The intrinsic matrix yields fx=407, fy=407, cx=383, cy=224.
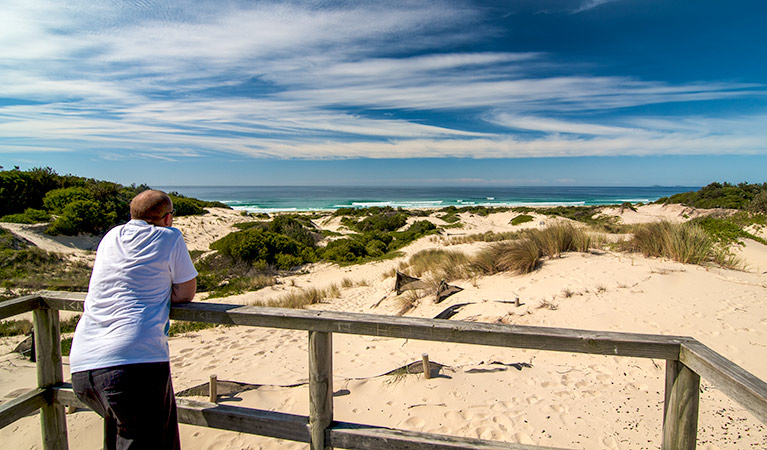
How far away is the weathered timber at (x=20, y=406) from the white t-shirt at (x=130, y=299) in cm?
86

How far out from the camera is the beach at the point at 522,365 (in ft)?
12.7

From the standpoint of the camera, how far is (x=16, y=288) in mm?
10094

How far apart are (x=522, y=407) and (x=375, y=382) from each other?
1.69m

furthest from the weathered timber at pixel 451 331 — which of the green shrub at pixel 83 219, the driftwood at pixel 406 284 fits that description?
the green shrub at pixel 83 219

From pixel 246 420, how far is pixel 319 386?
535 mm

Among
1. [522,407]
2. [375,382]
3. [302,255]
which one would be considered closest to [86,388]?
[375,382]

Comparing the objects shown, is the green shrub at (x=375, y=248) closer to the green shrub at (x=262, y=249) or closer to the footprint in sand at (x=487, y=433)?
the green shrub at (x=262, y=249)

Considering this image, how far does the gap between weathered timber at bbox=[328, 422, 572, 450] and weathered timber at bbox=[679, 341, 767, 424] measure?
815mm

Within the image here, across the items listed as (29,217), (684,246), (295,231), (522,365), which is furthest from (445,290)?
(29,217)

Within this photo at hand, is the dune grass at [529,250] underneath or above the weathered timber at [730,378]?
underneath

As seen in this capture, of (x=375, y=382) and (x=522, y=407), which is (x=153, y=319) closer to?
(x=375, y=382)

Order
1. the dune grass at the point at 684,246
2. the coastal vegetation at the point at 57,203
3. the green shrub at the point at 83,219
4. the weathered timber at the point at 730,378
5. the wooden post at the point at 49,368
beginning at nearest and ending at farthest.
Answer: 1. the weathered timber at the point at 730,378
2. the wooden post at the point at 49,368
3. the dune grass at the point at 684,246
4. the green shrub at the point at 83,219
5. the coastal vegetation at the point at 57,203

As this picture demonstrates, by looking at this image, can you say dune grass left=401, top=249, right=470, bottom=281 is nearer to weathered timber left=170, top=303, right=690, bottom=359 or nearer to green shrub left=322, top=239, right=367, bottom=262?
green shrub left=322, top=239, right=367, bottom=262

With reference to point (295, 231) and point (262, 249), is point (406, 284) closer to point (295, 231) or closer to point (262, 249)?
point (262, 249)
